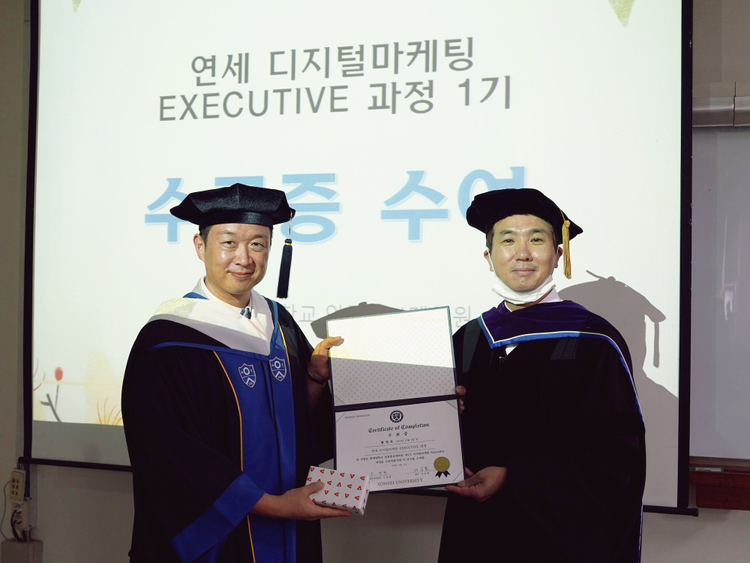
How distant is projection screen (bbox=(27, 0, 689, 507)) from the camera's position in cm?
235

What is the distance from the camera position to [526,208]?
192 centimetres

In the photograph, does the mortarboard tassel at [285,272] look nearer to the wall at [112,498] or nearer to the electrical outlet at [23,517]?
the wall at [112,498]

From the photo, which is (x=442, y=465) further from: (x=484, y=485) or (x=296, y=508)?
(x=296, y=508)

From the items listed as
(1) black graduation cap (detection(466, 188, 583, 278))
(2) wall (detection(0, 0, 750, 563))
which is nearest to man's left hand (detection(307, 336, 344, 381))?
(1) black graduation cap (detection(466, 188, 583, 278))

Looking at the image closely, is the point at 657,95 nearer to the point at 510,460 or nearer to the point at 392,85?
the point at 392,85

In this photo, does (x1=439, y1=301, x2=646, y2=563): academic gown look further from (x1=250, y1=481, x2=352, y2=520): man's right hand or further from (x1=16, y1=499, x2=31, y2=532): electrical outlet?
(x1=16, y1=499, x2=31, y2=532): electrical outlet

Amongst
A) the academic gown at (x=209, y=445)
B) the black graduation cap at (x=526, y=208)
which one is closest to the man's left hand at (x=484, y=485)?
the academic gown at (x=209, y=445)

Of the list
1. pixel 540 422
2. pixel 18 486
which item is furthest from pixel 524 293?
pixel 18 486

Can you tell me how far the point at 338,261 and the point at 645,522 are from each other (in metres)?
1.59

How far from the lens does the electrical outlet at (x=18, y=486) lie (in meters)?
3.02

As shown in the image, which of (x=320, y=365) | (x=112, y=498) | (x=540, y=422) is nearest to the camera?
(x=540, y=422)

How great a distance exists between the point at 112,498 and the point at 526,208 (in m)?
2.33

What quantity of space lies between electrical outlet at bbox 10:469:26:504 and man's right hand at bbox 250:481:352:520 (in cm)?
186

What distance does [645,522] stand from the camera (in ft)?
8.21
